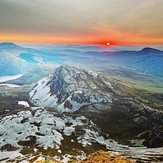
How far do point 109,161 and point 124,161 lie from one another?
345 cm

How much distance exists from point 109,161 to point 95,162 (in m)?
3.72

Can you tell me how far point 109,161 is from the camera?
62.0 m

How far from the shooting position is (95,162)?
6038 centimetres

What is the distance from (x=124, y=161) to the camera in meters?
61.5

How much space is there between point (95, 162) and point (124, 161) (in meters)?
6.83
